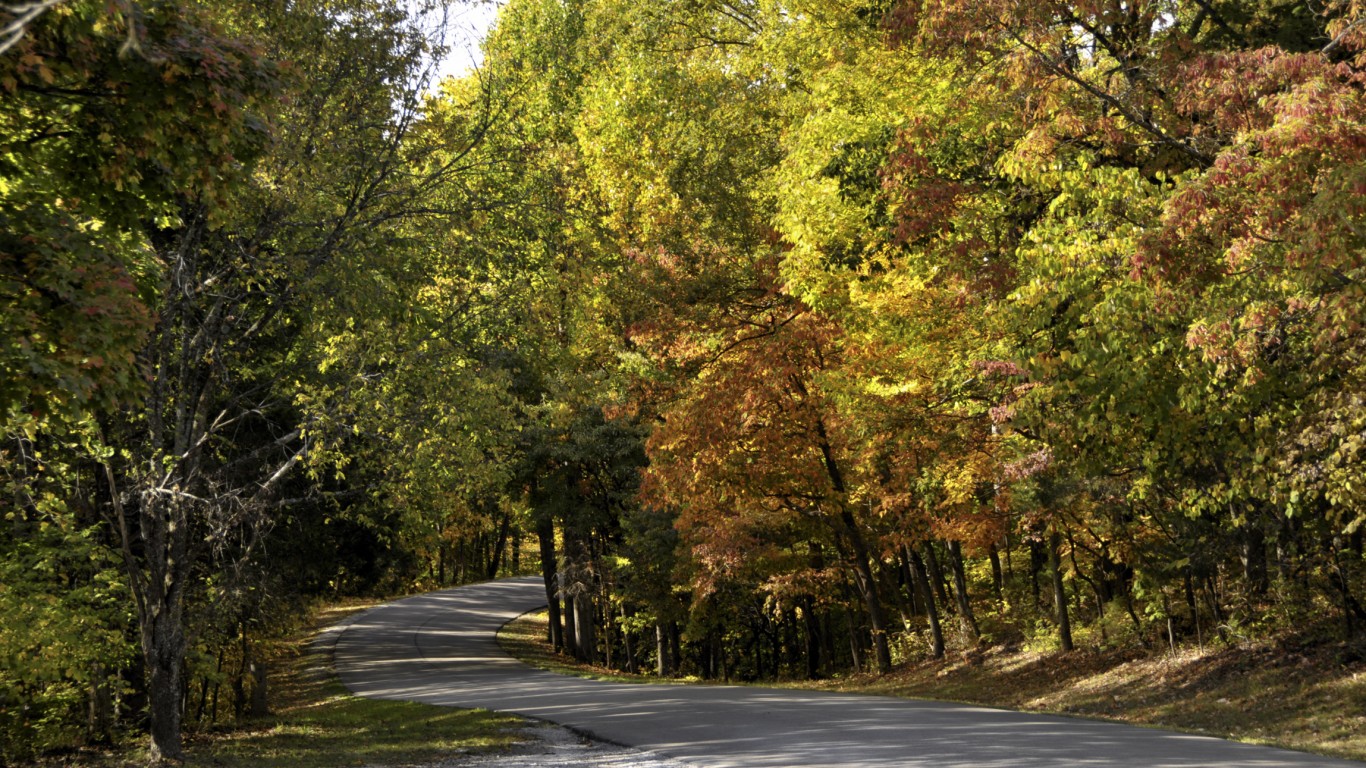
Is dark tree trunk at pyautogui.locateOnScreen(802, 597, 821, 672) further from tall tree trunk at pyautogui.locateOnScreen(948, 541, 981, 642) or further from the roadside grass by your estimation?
the roadside grass

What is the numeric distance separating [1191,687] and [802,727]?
20.2ft

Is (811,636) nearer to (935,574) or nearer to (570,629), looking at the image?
(935,574)

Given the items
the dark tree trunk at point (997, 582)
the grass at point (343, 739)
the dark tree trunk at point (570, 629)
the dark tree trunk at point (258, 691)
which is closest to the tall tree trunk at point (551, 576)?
the dark tree trunk at point (570, 629)

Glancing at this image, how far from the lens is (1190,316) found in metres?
10.9

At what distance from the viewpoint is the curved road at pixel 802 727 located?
9953 millimetres

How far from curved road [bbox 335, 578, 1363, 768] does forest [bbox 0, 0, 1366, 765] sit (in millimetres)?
2873

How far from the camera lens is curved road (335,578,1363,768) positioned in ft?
32.7

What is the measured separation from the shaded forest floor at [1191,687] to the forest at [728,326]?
0.53 m

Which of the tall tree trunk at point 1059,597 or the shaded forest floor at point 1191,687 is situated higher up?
the tall tree trunk at point 1059,597

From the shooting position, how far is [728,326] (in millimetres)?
20188

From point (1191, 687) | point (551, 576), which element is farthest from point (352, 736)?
point (551, 576)

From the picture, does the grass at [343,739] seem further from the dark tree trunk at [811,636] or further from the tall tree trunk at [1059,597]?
the dark tree trunk at [811,636]

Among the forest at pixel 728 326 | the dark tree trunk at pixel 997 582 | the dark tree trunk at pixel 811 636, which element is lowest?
the dark tree trunk at pixel 811 636

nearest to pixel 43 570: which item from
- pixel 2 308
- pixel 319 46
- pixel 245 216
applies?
pixel 245 216
